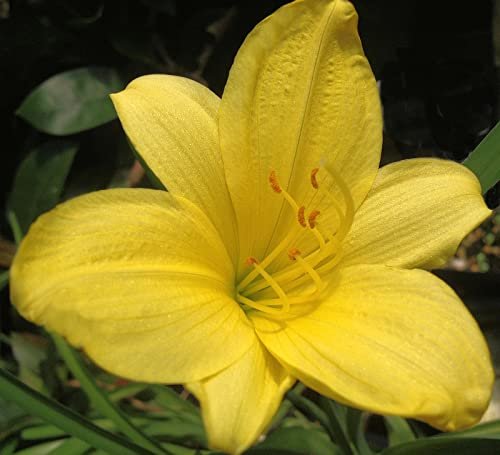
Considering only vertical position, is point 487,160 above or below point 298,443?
above

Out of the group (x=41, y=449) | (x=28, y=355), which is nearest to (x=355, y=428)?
(x=41, y=449)

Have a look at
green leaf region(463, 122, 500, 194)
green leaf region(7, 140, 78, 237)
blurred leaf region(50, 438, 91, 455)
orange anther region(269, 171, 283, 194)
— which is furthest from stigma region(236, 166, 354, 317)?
green leaf region(7, 140, 78, 237)

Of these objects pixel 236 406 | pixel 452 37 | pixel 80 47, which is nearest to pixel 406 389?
pixel 236 406

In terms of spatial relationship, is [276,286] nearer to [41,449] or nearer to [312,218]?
[312,218]

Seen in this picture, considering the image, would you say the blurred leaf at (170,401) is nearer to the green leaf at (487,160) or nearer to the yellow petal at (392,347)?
the yellow petal at (392,347)

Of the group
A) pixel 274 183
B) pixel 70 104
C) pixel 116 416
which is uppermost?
pixel 274 183

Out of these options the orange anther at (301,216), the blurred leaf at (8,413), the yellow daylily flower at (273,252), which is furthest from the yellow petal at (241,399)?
the blurred leaf at (8,413)

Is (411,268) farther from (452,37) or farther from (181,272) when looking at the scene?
(452,37)
